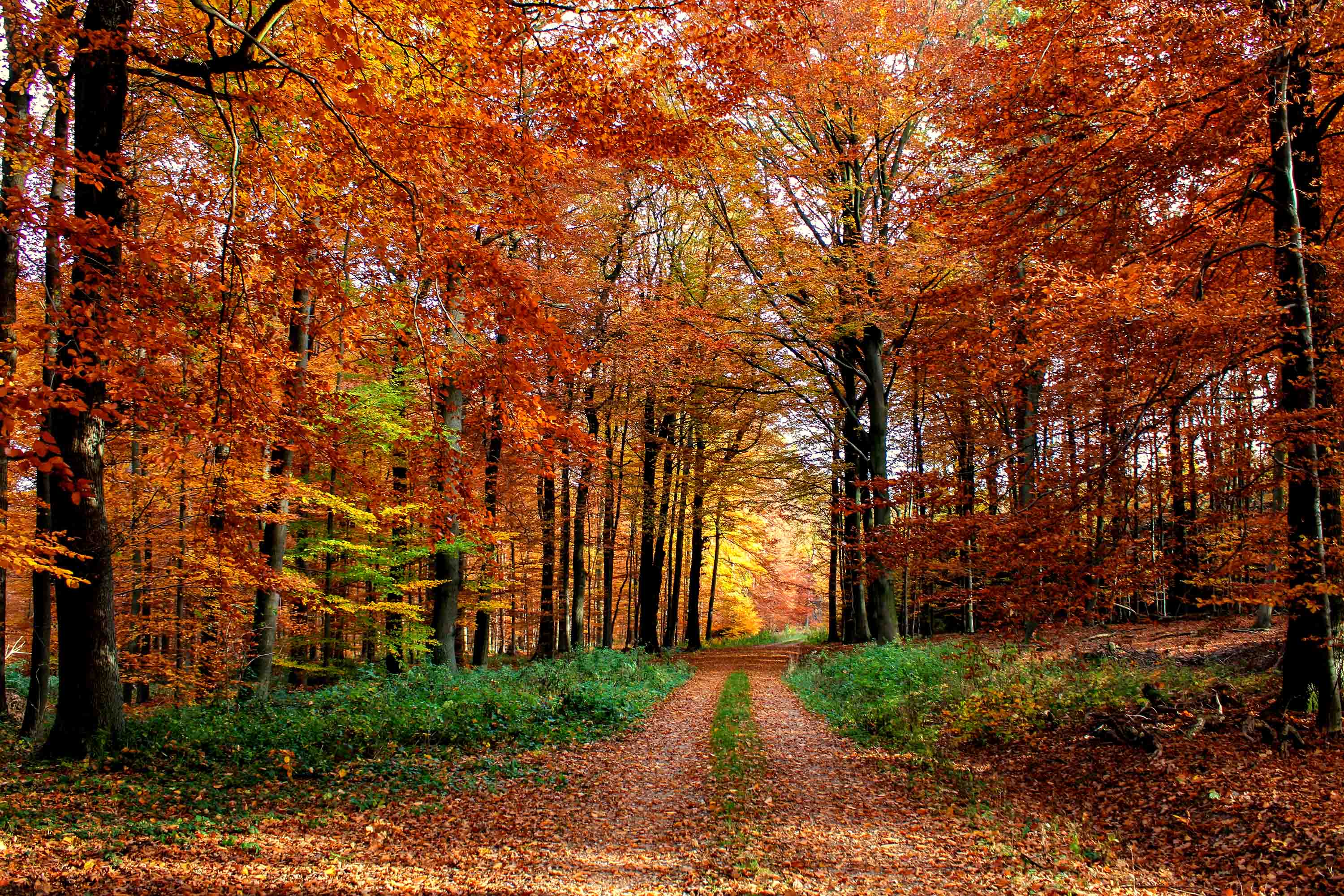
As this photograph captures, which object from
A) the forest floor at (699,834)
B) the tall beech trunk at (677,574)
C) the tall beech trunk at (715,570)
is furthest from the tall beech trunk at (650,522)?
the forest floor at (699,834)

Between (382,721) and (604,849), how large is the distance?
4.35 meters

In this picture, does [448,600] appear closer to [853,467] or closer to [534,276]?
[534,276]

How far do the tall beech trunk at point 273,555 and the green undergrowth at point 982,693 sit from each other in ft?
32.6

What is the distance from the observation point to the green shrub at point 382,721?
7902mm

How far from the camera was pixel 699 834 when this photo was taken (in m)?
6.15

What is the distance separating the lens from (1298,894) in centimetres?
452

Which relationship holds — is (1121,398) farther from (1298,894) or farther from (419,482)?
(419,482)

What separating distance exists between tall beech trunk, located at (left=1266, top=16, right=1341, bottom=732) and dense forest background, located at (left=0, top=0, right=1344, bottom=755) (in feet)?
0.15

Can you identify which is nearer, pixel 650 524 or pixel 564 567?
pixel 564 567

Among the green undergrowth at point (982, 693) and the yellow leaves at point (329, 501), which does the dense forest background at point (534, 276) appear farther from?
the green undergrowth at point (982, 693)

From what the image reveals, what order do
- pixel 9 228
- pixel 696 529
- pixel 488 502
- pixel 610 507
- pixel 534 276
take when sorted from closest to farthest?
pixel 9 228 → pixel 534 276 → pixel 488 502 → pixel 610 507 → pixel 696 529

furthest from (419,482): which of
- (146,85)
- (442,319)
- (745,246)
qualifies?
(745,246)

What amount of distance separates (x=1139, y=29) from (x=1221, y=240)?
2.48m

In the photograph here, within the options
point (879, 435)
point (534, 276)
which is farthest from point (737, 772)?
point (534, 276)
